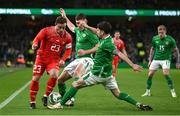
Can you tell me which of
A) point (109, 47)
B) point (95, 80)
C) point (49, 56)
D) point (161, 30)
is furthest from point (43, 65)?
point (161, 30)

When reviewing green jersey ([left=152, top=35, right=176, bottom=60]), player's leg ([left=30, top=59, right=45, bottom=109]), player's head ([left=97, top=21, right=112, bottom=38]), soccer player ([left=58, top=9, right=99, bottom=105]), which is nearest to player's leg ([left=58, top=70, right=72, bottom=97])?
soccer player ([left=58, top=9, right=99, bottom=105])

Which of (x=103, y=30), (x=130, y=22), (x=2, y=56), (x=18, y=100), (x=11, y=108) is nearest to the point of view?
(x=103, y=30)

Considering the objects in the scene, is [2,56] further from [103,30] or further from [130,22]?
[103,30]

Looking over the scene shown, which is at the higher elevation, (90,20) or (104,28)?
(90,20)

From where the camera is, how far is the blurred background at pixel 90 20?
1885 inches

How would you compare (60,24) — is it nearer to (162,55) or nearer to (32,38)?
(162,55)

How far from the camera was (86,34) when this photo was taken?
46.9 ft

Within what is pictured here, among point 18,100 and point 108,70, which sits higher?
point 108,70

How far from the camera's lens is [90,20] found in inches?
2176

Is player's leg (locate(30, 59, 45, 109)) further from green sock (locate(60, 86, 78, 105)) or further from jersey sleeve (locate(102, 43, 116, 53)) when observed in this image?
jersey sleeve (locate(102, 43, 116, 53))

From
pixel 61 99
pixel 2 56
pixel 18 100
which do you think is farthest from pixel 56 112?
pixel 2 56

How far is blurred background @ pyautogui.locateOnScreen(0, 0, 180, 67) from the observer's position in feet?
157

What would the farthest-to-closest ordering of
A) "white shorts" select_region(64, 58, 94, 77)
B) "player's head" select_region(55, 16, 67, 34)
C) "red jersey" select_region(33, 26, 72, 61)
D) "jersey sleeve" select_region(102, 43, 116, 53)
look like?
Answer: "white shorts" select_region(64, 58, 94, 77) → "red jersey" select_region(33, 26, 72, 61) → "player's head" select_region(55, 16, 67, 34) → "jersey sleeve" select_region(102, 43, 116, 53)
